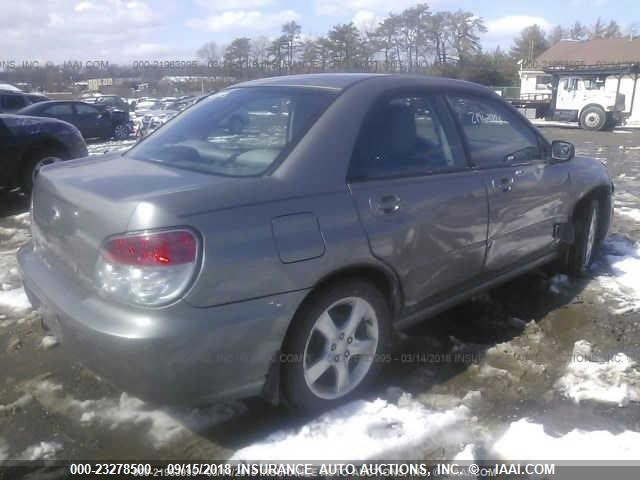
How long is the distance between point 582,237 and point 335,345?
275 centimetres

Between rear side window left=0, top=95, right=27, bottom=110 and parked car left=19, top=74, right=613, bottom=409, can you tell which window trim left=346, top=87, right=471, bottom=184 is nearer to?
parked car left=19, top=74, right=613, bottom=409

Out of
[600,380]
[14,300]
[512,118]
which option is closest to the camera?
[600,380]

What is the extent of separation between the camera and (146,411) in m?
2.78

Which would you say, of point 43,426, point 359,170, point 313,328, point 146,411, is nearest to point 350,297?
point 313,328

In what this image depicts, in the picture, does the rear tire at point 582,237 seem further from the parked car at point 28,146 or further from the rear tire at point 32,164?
the rear tire at point 32,164

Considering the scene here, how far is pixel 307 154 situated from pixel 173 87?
198ft

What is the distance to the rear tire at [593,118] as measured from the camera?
71.4 feet

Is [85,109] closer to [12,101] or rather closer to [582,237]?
[12,101]

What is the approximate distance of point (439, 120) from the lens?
3189mm

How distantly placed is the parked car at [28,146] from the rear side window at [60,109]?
898 cm

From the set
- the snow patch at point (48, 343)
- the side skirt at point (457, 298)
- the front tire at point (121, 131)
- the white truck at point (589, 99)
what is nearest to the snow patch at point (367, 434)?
the side skirt at point (457, 298)

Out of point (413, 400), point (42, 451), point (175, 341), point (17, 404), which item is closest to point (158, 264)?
point (175, 341)

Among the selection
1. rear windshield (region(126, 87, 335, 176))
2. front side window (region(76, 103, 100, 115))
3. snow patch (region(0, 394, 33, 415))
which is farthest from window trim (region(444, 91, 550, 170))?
front side window (region(76, 103, 100, 115))

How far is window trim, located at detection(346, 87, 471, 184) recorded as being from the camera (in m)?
2.71
